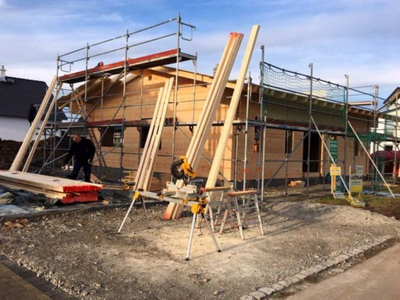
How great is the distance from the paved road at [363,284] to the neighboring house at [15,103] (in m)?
35.0

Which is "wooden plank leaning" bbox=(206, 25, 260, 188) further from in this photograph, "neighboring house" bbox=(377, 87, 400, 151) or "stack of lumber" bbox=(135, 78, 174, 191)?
"neighboring house" bbox=(377, 87, 400, 151)

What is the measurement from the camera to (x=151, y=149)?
1023 cm

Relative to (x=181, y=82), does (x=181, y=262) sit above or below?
below

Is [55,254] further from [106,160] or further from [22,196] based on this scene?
[106,160]

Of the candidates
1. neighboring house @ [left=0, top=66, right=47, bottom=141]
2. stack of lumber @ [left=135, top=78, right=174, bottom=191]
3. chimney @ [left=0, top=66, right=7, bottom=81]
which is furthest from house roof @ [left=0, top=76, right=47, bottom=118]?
stack of lumber @ [left=135, top=78, right=174, bottom=191]

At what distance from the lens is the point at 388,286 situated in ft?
15.5

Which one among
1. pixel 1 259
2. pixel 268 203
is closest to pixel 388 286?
pixel 1 259

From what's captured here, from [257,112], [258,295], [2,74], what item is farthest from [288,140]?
[2,74]

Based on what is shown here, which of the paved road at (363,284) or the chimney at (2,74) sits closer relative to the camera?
the paved road at (363,284)

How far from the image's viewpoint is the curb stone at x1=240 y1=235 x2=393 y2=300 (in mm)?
4273

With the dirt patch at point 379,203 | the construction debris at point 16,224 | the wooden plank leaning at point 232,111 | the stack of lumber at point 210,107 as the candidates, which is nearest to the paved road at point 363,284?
the wooden plank leaning at point 232,111

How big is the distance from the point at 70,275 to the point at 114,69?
9633 millimetres

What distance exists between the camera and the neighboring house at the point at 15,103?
35219mm

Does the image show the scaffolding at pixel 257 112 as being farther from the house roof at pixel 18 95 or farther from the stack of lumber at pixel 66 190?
the house roof at pixel 18 95
